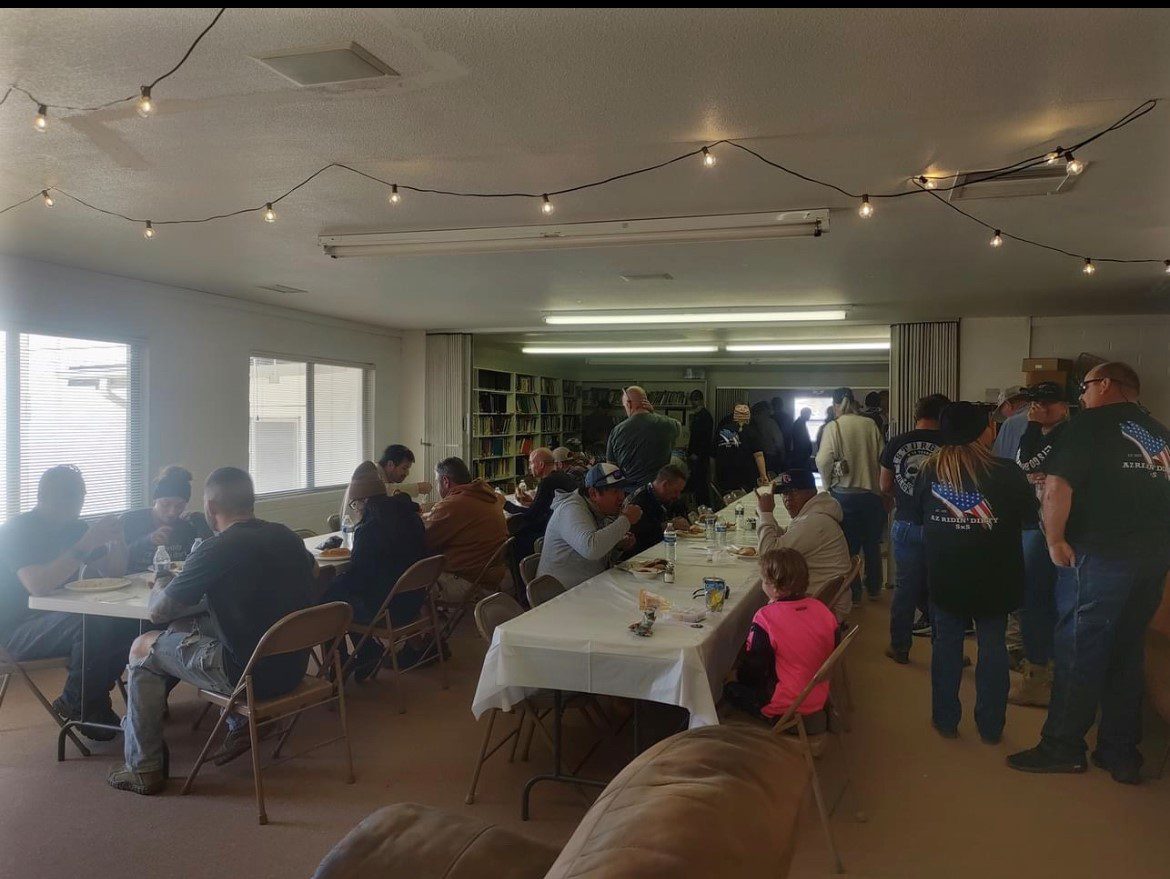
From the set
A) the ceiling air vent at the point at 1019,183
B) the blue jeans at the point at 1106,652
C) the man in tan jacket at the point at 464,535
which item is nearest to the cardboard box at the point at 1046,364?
the ceiling air vent at the point at 1019,183

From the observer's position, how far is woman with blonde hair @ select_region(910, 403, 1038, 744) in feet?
12.0

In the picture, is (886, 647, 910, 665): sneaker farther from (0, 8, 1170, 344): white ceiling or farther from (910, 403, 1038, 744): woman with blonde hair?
(0, 8, 1170, 344): white ceiling

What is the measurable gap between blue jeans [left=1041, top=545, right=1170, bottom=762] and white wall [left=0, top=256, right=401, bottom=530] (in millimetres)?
6594

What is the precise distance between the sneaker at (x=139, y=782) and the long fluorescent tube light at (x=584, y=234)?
3.02 meters

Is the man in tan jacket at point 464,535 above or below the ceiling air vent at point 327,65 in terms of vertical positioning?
below

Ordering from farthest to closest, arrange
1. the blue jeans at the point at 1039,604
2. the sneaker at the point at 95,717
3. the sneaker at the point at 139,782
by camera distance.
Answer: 1. the blue jeans at the point at 1039,604
2. the sneaker at the point at 95,717
3. the sneaker at the point at 139,782

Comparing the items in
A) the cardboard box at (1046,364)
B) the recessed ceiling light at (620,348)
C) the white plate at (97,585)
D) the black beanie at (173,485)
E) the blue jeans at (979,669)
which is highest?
the recessed ceiling light at (620,348)

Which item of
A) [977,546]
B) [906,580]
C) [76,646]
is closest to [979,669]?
[977,546]

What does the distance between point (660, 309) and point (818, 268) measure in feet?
7.39

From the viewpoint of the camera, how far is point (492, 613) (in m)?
3.24

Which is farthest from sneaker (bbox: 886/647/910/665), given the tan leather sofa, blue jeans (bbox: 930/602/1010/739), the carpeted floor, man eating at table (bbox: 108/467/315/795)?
the tan leather sofa

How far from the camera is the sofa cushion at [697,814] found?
1246 mm

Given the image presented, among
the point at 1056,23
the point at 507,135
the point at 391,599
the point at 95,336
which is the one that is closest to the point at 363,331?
the point at 95,336

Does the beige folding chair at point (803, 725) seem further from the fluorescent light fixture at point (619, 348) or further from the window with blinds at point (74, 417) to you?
the fluorescent light fixture at point (619, 348)
